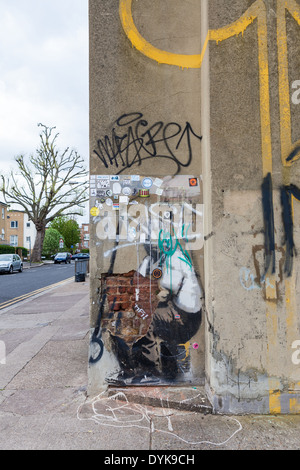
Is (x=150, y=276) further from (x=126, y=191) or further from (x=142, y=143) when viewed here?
(x=142, y=143)

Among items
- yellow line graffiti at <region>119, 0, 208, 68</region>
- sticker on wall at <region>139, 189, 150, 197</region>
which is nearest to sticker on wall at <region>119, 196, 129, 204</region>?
sticker on wall at <region>139, 189, 150, 197</region>

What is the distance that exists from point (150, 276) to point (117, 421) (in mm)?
1490

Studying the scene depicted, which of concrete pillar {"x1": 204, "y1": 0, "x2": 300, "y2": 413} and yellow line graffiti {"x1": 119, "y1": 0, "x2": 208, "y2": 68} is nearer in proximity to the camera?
concrete pillar {"x1": 204, "y1": 0, "x2": 300, "y2": 413}

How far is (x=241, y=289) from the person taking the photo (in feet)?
11.5

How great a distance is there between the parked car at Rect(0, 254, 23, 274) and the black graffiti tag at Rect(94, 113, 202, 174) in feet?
76.6

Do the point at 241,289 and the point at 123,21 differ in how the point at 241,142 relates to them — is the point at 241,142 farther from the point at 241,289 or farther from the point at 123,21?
the point at 123,21

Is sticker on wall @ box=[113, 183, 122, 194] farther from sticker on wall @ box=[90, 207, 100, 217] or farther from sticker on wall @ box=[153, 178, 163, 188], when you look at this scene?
sticker on wall @ box=[153, 178, 163, 188]

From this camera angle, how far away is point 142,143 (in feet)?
13.0

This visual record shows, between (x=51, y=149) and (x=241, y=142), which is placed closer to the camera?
(x=241, y=142)

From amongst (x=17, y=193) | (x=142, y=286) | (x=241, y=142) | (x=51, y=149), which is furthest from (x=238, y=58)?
(x=17, y=193)

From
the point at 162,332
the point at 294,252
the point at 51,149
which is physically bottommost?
the point at 162,332

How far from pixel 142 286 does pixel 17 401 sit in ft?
6.04

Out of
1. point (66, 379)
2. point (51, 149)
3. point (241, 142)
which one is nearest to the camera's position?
point (241, 142)

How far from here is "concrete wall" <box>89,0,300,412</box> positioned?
3475 mm
